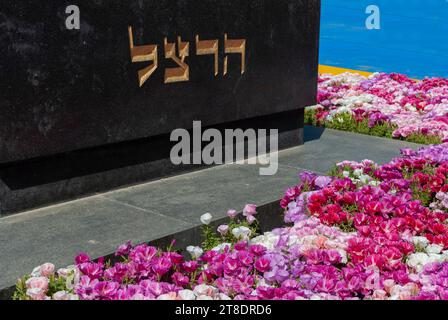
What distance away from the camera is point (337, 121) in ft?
25.5

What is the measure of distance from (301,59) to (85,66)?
2.38m

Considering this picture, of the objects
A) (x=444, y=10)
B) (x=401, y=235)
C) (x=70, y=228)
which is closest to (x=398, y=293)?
(x=401, y=235)

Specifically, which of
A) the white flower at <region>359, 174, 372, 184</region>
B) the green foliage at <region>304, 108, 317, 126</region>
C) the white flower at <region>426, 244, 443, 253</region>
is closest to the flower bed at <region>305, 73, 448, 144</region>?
the green foliage at <region>304, 108, 317, 126</region>

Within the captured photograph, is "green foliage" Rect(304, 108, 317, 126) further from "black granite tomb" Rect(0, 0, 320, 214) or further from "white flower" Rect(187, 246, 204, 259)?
"white flower" Rect(187, 246, 204, 259)

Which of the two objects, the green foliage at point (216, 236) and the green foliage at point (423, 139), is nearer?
the green foliage at point (216, 236)

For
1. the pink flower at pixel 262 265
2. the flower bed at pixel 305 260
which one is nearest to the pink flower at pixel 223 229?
the flower bed at pixel 305 260

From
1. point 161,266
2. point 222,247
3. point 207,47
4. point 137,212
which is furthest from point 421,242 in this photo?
point 207,47

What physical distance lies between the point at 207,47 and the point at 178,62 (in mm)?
334

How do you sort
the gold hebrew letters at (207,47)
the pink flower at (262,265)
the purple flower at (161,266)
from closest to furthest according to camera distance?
the purple flower at (161,266) → the pink flower at (262,265) → the gold hebrew letters at (207,47)

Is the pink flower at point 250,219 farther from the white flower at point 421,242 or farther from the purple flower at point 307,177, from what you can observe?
the white flower at point 421,242

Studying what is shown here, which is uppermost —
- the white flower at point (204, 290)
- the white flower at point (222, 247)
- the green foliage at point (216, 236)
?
the white flower at point (204, 290)

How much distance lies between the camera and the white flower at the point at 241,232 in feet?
13.5

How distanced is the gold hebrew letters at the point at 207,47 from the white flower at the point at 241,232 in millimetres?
1774

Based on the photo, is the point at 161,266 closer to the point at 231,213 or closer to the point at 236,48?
the point at 231,213
